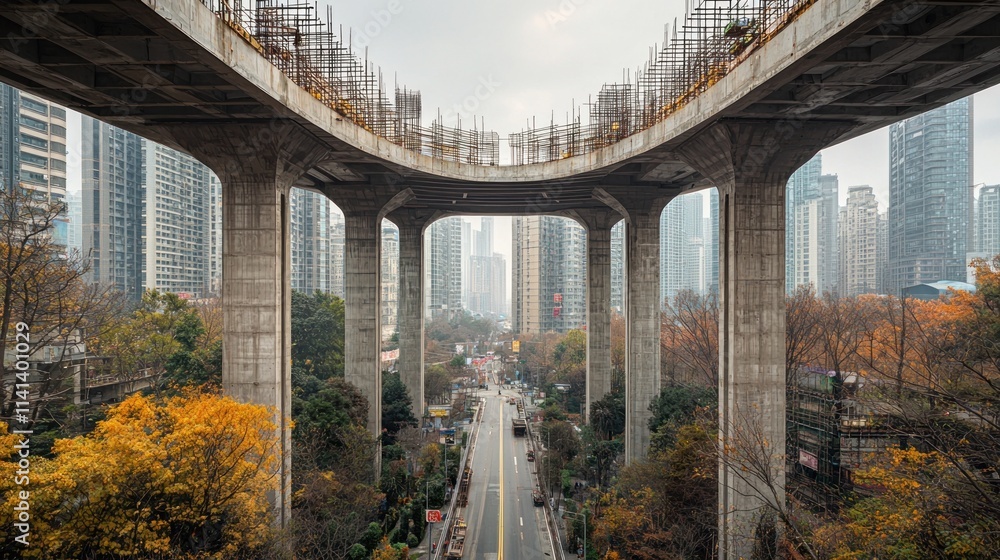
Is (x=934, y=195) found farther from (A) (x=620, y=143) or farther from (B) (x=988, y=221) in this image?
(A) (x=620, y=143)

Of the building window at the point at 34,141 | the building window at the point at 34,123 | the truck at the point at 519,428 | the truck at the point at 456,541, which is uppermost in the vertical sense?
the building window at the point at 34,123

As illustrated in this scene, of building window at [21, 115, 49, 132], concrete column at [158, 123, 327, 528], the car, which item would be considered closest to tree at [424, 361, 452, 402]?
the car

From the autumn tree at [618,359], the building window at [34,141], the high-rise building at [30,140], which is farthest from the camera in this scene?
the autumn tree at [618,359]

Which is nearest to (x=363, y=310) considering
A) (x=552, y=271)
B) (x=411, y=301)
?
(x=411, y=301)

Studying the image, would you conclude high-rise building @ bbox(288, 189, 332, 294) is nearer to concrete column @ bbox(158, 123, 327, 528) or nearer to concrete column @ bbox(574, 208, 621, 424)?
concrete column @ bbox(574, 208, 621, 424)

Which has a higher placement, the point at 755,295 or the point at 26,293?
the point at 26,293

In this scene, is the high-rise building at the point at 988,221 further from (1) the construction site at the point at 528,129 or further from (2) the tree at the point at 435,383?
(2) the tree at the point at 435,383

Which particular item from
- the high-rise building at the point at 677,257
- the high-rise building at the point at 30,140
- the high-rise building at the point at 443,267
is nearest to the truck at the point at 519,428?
the high-rise building at the point at 30,140
